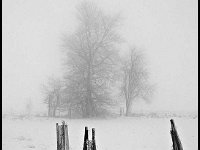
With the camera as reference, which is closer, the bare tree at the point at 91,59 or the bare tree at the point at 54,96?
the bare tree at the point at 91,59

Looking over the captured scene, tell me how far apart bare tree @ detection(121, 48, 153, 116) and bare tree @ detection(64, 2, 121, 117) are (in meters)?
5.30

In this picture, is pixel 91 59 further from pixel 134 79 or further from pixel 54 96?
pixel 134 79

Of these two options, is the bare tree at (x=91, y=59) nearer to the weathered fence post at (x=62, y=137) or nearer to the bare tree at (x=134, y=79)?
the bare tree at (x=134, y=79)

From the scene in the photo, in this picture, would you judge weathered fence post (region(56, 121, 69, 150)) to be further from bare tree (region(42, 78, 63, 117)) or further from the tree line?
bare tree (region(42, 78, 63, 117))

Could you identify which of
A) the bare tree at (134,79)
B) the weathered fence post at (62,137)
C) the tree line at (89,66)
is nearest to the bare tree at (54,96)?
the tree line at (89,66)

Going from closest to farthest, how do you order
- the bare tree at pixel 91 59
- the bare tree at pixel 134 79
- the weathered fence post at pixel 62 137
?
1. the weathered fence post at pixel 62 137
2. the bare tree at pixel 91 59
3. the bare tree at pixel 134 79

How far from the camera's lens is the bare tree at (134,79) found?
37.7 metres

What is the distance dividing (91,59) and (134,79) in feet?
26.7

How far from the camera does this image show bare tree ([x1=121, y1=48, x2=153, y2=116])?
37.7 m

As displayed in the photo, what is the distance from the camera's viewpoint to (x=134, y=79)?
124 ft

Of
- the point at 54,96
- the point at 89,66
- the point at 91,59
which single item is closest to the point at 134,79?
the point at 91,59

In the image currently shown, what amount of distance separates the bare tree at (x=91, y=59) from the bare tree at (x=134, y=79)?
17.4 feet

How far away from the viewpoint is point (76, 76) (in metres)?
31.3

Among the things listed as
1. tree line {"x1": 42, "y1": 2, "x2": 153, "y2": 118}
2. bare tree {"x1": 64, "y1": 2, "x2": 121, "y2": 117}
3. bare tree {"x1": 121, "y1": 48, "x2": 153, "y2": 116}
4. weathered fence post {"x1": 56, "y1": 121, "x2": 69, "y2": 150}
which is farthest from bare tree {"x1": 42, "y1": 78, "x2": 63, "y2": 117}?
weathered fence post {"x1": 56, "y1": 121, "x2": 69, "y2": 150}
